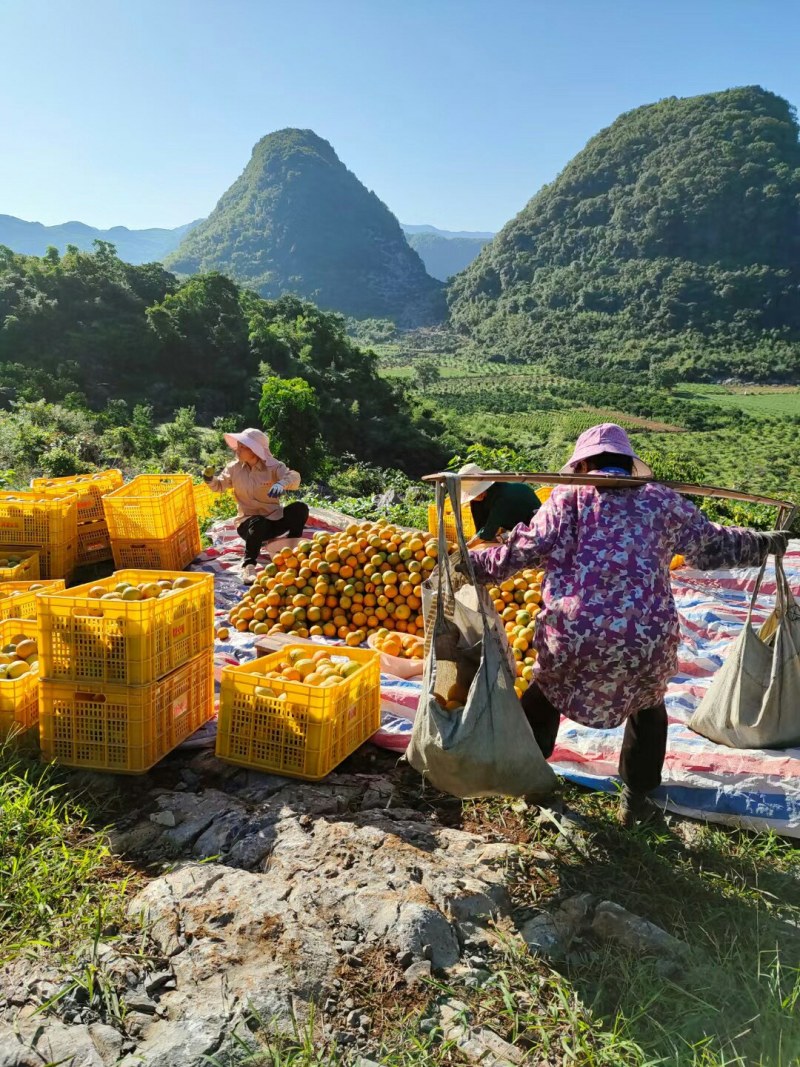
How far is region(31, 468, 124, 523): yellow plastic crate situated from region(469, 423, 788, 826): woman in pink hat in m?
4.34

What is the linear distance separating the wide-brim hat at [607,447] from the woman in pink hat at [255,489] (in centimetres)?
356

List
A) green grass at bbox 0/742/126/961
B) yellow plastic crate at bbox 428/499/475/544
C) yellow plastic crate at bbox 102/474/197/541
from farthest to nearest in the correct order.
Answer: yellow plastic crate at bbox 102/474/197/541 < yellow plastic crate at bbox 428/499/475/544 < green grass at bbox 0/742/126/961

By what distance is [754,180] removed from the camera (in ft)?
375

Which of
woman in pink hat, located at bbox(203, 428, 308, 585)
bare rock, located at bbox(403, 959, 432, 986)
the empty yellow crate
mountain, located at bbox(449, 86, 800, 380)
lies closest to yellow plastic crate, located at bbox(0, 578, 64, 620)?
the empty yellow crate

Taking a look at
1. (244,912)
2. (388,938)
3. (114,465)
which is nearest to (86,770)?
(244,912)

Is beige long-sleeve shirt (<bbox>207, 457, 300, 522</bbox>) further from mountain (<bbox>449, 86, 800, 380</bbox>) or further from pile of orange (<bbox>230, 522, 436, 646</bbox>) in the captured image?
mountain (<bbox>449, 86, 800, 380</bbox>)

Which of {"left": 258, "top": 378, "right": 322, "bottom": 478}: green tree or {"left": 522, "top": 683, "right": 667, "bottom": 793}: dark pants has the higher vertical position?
{"left": 522, "top": 683, "right": 667, "bottom": 793}: dark pants

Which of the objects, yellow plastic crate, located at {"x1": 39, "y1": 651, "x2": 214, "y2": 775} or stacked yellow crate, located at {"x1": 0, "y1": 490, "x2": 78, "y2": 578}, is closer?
yellow plastic crate, located at {"x1": 39, "y1": 651, "x2": 214, "y2": 775}

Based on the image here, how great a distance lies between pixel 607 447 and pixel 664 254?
130649 millimetres

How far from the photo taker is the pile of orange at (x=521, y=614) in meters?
4.00

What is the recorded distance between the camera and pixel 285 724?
10.2ft

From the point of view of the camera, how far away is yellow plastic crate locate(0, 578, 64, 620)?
401 cm

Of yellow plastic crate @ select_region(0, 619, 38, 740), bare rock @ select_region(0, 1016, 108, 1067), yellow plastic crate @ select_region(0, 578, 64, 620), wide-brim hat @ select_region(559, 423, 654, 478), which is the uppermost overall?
wide-brim hat @ select_region(559, 423, 654, 478)

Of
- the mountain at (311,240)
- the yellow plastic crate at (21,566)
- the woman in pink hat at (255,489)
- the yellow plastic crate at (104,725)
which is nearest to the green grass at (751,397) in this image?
the mountain at (311,240)
